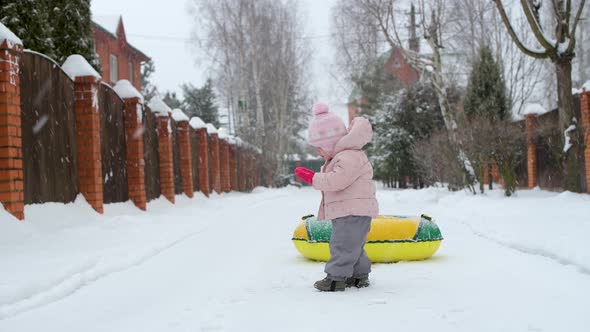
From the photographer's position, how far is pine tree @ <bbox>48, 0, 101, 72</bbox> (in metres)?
13.4

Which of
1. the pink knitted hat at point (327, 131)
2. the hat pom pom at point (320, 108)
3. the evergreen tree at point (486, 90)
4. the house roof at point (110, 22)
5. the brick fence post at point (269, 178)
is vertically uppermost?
the house roof at point (110, 22)

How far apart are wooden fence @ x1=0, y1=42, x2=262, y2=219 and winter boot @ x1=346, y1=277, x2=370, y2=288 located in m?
4.18

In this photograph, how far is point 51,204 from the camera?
337 inches

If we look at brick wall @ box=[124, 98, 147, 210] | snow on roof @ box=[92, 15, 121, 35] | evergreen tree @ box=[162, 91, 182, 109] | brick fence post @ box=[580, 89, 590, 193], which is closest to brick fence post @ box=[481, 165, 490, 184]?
brick fence post @ box=[580, 89, 590, 193]

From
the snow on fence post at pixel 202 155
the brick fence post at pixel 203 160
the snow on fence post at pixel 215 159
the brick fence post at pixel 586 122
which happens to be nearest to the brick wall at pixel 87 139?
the snow on fence post at pixel 202 155

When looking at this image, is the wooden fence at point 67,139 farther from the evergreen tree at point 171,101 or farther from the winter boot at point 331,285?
the evergreen tree at point 171,101

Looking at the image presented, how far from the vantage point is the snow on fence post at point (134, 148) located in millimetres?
12602

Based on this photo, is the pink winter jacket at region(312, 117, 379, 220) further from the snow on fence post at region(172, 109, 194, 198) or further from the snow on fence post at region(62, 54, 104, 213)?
the snow on fence post at region(172, 109, 194, 198)

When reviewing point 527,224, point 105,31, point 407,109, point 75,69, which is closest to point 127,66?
point 105,31

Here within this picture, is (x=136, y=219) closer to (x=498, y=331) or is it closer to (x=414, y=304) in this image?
(x=414, y=304)

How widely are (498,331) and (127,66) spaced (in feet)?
121

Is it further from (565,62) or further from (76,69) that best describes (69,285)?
(565,62)

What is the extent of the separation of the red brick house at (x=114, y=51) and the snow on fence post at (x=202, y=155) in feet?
43.6

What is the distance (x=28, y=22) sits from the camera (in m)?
11.4
